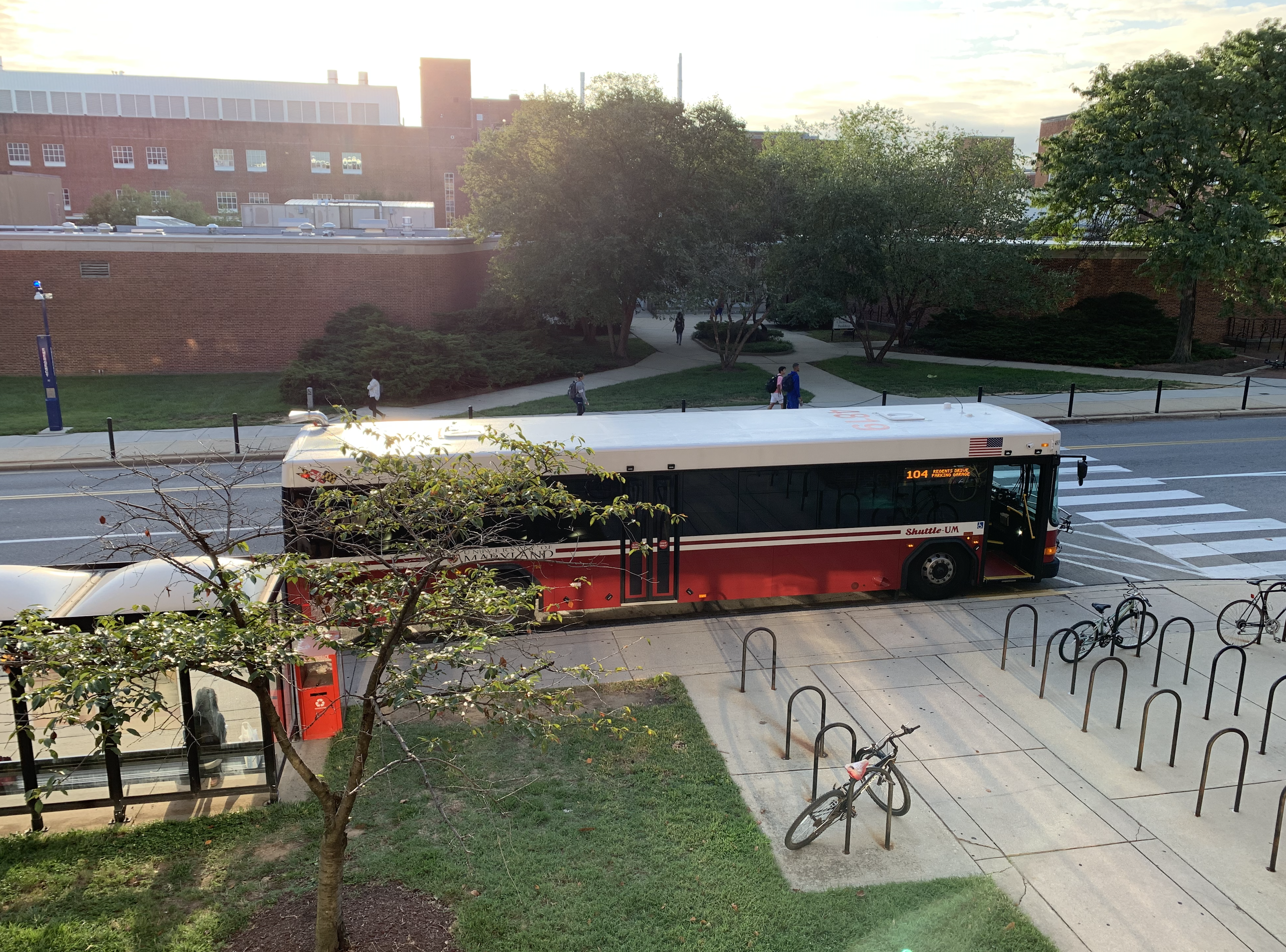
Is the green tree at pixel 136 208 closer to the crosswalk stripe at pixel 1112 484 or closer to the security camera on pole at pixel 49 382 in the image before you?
the security camera on pole at pixel 49 382

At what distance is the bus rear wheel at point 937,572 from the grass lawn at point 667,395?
604 inches

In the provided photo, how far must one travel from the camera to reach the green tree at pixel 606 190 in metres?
34.3

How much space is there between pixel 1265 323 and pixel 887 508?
36050mm

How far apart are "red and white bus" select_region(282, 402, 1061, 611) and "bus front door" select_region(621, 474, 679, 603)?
20 mm

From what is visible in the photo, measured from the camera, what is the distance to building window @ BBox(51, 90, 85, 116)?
99500 mm

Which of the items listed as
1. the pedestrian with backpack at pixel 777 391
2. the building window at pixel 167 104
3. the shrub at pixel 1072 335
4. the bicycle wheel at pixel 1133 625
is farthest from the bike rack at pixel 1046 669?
the building window at pixel 167 104

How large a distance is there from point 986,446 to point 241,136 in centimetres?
7868

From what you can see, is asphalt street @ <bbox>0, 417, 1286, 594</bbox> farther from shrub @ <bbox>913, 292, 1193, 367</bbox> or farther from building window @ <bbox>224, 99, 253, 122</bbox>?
building window @ <bbox>224, 99, 253, 122</bbox>

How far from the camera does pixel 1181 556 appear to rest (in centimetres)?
1708

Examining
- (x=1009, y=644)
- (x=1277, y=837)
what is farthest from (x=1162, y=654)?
(x=1277, y=837)

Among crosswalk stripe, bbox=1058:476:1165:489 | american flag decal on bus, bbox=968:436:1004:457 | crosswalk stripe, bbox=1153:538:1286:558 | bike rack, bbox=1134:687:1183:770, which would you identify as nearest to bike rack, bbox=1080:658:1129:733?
bike rack, bbox=1134:687:1183:770

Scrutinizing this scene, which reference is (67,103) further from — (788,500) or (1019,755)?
(1019,755)

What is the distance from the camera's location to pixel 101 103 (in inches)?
3927

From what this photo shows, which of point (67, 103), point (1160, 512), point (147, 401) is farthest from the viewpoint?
point (67, 103)
